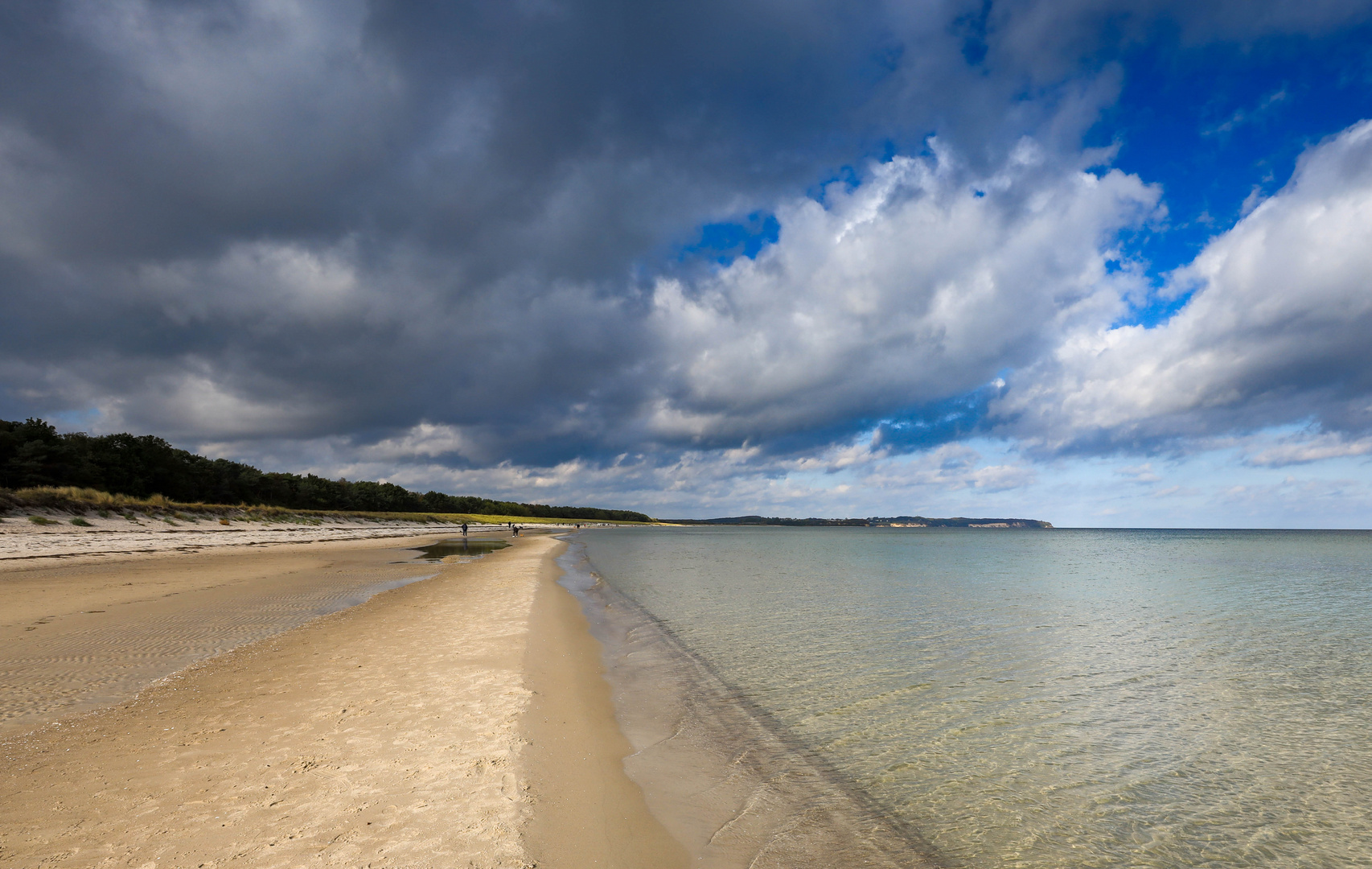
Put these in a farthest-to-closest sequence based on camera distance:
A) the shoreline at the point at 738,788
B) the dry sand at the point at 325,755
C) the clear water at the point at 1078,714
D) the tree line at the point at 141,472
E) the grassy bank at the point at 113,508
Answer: the tree line at the point at 141,472 → the grassy bank at the point at 113,508 → the clear water at the point at 1078,714 → the shoreline at the point at 738,788 → the dry sand at the point at 325,755

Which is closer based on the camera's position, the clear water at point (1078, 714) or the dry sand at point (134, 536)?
the clear water at point (1078, 714)

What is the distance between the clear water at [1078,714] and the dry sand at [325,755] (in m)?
3.54

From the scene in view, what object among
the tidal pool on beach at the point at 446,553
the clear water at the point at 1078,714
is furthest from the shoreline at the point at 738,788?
the tidal pool on beach at the point at 446,553

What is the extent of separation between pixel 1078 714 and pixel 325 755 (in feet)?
37.6

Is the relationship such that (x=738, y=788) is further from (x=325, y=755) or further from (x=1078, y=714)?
(x=1078, y=714)

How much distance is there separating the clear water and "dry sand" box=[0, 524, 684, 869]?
3.54 metres

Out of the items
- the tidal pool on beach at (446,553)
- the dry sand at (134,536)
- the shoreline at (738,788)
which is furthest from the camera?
the tidal pool on beach at (446,553)

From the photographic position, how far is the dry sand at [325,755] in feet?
15.7

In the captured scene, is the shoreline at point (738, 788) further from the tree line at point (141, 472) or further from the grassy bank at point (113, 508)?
the tree line at point (141, 472)

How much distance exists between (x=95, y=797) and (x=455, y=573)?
24.2 meters

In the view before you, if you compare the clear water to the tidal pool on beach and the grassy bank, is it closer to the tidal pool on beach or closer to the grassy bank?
the tidal pool on beach

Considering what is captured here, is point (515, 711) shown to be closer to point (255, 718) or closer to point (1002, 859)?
point (255, 718)

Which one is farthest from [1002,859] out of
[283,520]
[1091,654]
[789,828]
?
[283,520]

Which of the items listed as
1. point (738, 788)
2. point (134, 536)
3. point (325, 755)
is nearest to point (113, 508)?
point (134, 536)
